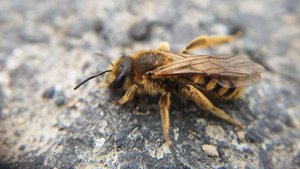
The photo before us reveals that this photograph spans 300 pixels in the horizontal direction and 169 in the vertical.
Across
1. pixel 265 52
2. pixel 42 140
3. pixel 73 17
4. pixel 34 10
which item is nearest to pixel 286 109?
pixel 265 52

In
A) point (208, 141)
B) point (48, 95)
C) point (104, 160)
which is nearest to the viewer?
point (104, 160)

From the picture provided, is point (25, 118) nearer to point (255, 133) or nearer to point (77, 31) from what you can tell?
point (77, 31)

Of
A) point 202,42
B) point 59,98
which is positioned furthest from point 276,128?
point 59,98

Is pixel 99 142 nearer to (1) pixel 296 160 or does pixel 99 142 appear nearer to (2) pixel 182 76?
(2) pixel 182 76

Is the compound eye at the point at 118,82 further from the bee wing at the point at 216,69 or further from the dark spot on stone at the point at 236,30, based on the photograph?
the dark spot on stone at the point at 236,30

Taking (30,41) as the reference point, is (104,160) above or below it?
below

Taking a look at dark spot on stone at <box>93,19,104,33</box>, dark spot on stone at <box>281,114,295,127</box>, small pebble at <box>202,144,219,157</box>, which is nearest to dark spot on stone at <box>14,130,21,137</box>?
dark spot on stone at <box>93,19,104,33</box>

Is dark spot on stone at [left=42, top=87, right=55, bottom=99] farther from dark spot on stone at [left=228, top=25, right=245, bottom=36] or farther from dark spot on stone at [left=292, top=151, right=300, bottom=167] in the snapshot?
dark spot on stone at [left=292, top=151, right=300, bottom=167]
